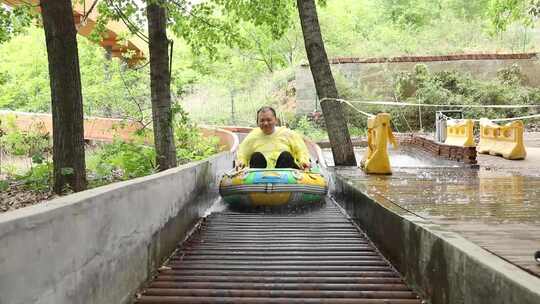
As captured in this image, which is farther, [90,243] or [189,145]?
[189,145]

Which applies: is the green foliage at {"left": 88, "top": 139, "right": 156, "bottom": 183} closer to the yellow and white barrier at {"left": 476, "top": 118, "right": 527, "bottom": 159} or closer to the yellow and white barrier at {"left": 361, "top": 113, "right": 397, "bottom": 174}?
the yellow and white barrier at {"left": 361, "top": 113, "right": 397, "bottom": 174}

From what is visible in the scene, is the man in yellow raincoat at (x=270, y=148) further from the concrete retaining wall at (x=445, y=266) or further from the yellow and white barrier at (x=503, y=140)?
the yellow and white barrier at (x=503, y=140)

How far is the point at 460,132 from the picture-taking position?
42.7 ft

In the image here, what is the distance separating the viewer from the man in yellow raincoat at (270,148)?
8430 millimetres

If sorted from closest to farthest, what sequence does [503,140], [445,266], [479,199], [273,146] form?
1. [445,266]
2. [479,199]
3. [273,146]
4. [503,140]

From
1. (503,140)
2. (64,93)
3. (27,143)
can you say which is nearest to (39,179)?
(64,93)

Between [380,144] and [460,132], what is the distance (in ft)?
17.8

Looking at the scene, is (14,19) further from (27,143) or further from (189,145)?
(189,145)

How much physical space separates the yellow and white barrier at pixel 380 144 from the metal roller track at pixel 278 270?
7.75 feet

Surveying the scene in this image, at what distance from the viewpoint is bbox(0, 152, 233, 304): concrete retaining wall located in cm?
208

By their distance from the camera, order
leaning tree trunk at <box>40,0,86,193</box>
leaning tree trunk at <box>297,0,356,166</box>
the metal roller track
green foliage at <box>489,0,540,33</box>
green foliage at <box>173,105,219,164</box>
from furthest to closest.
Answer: green foliage at <box>173,105,219,164</box>, green foliage at <box>489,0,540,33</box>, leaning tree trunk at <box>297,0,356,166</box>, leaning tree trunk at <box>40,0,86,193</box>, the metal roller track

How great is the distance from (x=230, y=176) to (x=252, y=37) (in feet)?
78.9

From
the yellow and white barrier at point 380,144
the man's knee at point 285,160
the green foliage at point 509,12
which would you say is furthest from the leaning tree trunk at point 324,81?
the green foliage at point 509,12

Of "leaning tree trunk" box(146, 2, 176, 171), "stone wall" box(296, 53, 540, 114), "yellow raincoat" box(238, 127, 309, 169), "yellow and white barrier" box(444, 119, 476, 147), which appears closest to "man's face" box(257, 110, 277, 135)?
"yellow raincoat" box(238, 127, 309, 169)
